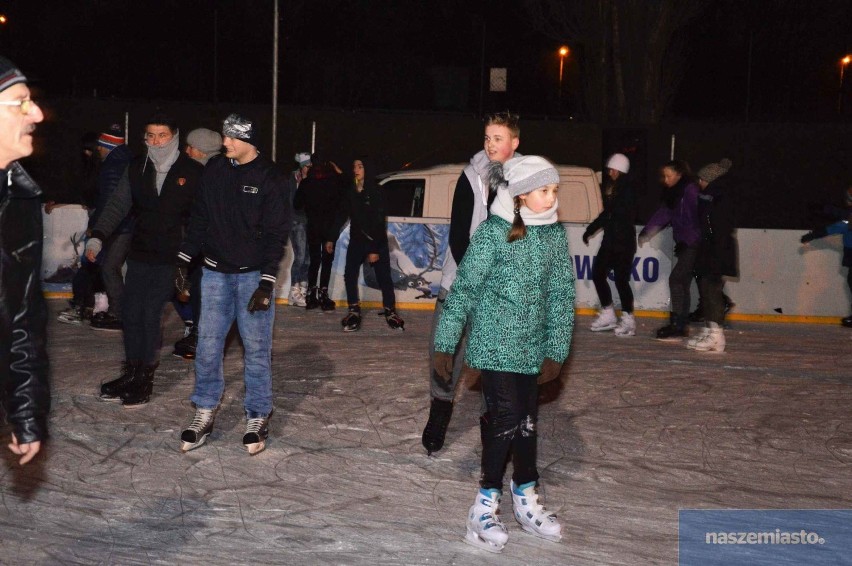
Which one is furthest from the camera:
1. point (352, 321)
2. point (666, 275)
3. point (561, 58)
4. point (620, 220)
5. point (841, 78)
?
point (561, 58)

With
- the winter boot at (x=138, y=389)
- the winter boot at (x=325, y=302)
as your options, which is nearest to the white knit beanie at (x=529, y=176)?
the winter boot at (x=138, y=389)

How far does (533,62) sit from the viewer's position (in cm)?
3134

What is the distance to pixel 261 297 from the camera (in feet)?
18.2

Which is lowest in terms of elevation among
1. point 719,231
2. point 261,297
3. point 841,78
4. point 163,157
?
point 261,297

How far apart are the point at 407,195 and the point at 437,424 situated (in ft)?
23.1

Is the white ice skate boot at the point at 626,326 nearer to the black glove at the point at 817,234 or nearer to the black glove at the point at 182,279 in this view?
the black glove at the point at 817,234

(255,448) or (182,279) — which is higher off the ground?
(182,279)

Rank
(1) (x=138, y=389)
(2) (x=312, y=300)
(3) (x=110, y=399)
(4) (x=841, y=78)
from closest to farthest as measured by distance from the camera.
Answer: (1) (x=138, y=389)
(3) (x=110, y=399)
(2) (x=312, y=300)
(4) (x=841, y=78)

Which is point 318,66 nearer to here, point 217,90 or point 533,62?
point 217,90

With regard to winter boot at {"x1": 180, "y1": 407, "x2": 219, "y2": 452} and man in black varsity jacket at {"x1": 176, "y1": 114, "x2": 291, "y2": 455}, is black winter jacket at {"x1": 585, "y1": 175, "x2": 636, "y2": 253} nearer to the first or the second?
man in black varsity jacket at {"x1": 176, "y1": 114, "x2": 291, "y2": 455}

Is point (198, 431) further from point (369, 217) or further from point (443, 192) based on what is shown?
point (443, 192)

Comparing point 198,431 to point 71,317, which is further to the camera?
point 71,317

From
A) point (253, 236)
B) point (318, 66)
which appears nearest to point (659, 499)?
point (253, 236)

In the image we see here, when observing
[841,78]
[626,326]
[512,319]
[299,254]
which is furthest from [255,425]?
[841,78]
